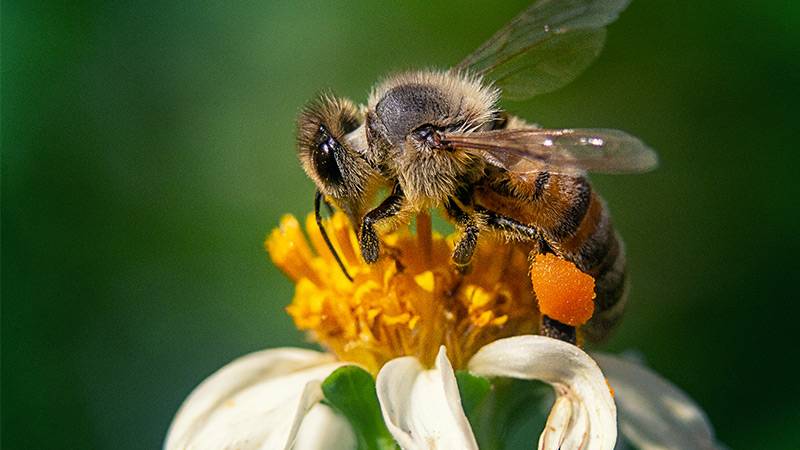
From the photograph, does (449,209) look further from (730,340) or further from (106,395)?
(106,395)

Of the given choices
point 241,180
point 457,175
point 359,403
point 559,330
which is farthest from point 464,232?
point 241,180

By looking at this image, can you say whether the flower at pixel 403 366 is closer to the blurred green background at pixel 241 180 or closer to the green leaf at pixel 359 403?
the green leaf at pixel 359 403

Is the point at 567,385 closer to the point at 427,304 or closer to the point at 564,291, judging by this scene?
the point at 564,291

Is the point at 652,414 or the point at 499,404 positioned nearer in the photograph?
the point at 499,404

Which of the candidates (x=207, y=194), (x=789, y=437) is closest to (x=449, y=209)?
(x=789, y=437)

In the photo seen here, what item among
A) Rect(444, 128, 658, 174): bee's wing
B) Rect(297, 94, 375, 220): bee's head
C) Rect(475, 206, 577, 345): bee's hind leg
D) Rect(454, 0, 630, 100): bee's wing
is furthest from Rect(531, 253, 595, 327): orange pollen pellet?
Rect(454, 0, 630, 100): bee's wing

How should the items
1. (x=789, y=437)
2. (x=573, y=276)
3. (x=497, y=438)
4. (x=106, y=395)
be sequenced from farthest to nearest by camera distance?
(x=106, y=395) → (x=789, y=437) → (x=497, y=438) → (x=573, y=276)
